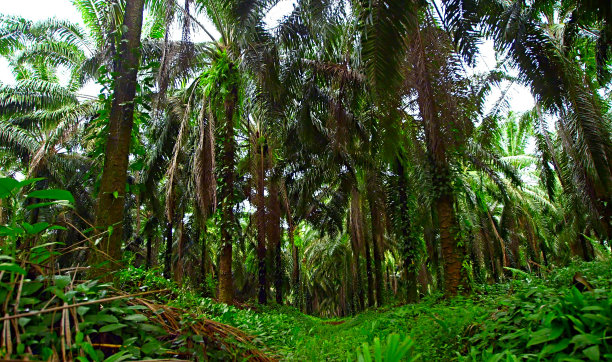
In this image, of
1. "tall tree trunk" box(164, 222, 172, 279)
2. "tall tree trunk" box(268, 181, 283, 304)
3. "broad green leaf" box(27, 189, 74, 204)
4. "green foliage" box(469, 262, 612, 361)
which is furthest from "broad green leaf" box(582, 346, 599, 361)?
"tall tree trunk" box(164, 222, 172, 279)

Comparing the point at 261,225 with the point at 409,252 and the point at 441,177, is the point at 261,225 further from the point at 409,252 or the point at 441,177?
the point at 441,177

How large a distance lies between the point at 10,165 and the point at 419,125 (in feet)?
70.9

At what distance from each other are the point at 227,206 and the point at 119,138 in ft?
24.4

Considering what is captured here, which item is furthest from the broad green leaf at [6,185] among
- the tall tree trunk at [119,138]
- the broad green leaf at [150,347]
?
the tall tree trunk at [119,138]

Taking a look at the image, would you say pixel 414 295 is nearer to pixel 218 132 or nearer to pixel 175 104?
pixel 218 132

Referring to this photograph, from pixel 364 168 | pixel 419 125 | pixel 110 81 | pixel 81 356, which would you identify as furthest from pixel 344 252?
pixel 81 356

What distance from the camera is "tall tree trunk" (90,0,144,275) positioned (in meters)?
3.40

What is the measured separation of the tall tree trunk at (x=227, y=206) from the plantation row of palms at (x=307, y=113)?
6 centimetres

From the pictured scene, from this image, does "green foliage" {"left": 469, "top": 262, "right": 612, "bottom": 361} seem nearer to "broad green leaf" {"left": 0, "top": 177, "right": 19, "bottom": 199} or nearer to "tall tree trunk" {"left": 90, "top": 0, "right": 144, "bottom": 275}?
"broad green leaf" {"left": 0, "top": 177, "right": 19, "bottom": 199}

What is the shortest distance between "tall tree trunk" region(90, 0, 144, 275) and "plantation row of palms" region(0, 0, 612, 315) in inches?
0.6

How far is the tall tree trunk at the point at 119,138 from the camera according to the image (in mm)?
3404

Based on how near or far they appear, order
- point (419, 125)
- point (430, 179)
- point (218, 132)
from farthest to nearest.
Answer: point (218, 132) → point (419, 125) → point (430, 179)

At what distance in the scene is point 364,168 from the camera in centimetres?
1422

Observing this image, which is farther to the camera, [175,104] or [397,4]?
[175,104]
